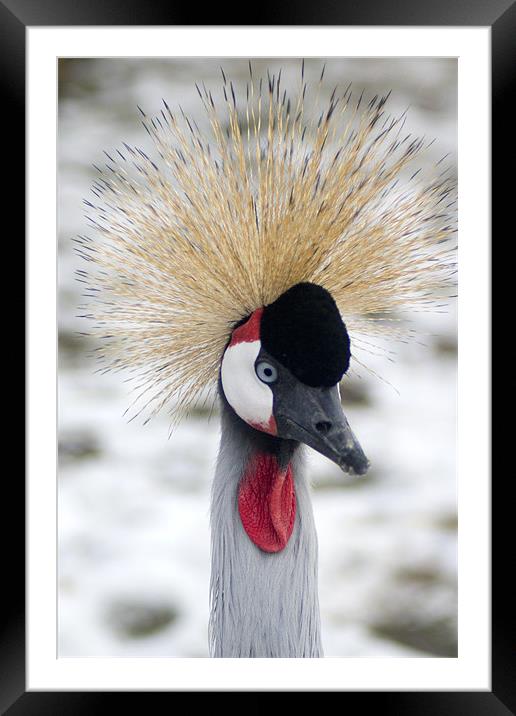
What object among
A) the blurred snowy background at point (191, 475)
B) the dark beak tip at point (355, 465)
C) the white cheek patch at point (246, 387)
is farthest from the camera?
the blurred snowy background at point (191, 475)

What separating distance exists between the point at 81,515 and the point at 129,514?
0.09 metres

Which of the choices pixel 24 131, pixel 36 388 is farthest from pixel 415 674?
pixel 24 131

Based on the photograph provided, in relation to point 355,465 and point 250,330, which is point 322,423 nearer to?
point 355,465

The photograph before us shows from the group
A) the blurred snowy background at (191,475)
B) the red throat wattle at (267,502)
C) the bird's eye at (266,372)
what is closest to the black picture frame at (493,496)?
the blurred snowy background at (191,475)

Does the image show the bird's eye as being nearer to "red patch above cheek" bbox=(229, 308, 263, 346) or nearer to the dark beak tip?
"red patch above cheek" bbox=(229, 308, 263, 346)

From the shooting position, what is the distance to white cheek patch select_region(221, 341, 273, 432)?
1559mm

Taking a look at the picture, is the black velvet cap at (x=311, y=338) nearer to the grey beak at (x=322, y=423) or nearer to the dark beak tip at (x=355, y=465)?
the grey beak at (x=322, y=423)

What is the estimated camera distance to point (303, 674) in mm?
1663

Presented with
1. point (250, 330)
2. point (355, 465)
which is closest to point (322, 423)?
point (355, 465)

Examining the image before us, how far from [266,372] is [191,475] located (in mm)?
301

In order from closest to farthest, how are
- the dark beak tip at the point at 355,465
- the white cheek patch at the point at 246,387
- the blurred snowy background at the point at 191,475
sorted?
the dark beak tip at the point at 355,465
the white cheek patch at the point at 246,387
the blurred snowy background at the point at 191,475

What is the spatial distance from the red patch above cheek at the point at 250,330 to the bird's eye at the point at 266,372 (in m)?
0.05

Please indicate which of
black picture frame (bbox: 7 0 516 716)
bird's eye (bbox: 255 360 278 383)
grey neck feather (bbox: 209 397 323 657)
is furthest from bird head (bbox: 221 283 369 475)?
black picture frame (bbox: 7 0 516 716)

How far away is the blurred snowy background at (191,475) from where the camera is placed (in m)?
1.67
